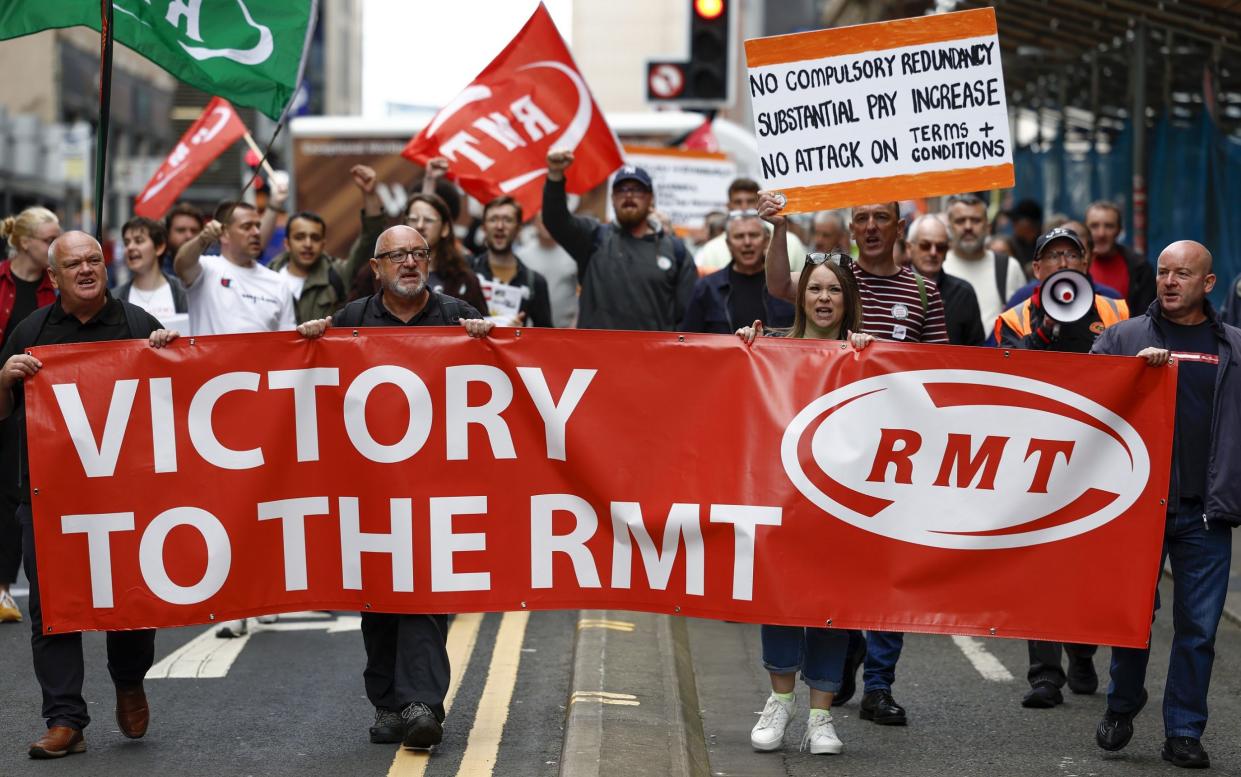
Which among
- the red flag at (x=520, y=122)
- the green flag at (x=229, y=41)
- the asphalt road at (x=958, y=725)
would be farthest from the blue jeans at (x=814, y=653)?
the red flag at (x=520, y=122)

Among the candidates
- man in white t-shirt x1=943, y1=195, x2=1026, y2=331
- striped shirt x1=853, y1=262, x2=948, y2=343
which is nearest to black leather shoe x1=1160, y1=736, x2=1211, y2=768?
striped shirt x1=853, y1=262, x2=948, y2=343

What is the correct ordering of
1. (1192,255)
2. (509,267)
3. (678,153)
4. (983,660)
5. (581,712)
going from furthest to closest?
1. (678,153)
2. (509,267)
3. (983,660)
4. (581,712)
5. (1192,255)

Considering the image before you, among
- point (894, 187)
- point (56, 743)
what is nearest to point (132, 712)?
point (56, 743)

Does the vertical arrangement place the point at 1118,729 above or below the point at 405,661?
below

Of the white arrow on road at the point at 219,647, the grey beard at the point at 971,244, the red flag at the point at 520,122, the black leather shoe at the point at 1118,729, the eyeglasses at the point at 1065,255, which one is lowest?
the white arrow on road at the point at 219,647

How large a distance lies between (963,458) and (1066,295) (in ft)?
4.04

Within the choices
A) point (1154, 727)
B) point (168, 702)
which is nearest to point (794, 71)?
point (1154, 727)

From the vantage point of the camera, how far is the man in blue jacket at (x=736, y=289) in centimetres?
926

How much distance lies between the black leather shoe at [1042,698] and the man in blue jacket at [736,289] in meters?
2.51

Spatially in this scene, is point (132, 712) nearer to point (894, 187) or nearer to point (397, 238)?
point (397, 238)

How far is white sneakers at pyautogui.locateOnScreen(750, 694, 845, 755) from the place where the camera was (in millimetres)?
6488

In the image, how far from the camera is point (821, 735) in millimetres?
6488

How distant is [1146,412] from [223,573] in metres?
3.15

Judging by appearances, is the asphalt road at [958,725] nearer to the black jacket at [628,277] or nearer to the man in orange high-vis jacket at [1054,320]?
the man in orange high-vis jacket at [1054,320]
